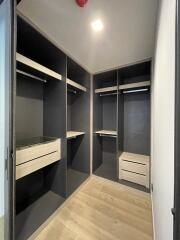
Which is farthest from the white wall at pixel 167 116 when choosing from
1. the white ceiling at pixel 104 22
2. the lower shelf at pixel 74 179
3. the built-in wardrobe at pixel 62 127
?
the lower shelf at pixel 74 179

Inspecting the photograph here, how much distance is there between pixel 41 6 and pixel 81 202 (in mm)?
2329

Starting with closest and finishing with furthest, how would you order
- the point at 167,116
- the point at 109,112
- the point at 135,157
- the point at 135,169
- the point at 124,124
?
1. the point at 167,116
2. the point at 135,169
3. the point at 135,157
4. the point at 124,124
5. the point at 109,112

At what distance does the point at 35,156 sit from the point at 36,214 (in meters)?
0.75

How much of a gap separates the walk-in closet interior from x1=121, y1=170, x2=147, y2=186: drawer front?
17 millimetres

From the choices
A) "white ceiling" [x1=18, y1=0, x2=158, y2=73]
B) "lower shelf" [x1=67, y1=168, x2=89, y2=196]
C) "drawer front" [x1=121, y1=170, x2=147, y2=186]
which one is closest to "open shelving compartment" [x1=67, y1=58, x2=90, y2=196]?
"lower shelf" [x1=67, y1=168, x2=89, y2=196]

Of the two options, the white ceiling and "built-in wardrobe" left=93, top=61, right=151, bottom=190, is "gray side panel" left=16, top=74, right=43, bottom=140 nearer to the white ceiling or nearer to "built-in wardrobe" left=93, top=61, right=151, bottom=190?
the white ceiling

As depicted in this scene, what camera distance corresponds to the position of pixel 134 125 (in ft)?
8.21

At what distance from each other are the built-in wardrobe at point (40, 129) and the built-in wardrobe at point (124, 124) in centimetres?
68

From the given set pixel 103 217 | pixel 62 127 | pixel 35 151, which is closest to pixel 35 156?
pixel 35 151

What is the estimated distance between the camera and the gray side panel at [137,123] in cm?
238

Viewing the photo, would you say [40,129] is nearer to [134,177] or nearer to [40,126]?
[40,126]

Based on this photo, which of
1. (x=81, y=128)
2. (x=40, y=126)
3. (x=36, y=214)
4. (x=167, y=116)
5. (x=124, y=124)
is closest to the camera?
(x=167, y=116)

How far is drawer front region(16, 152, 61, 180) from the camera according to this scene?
121 cm

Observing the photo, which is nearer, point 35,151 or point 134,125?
point 35,151
